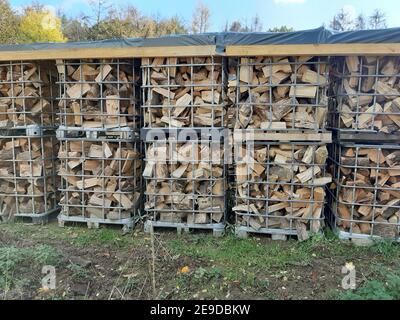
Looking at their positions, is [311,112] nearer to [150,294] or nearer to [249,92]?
[249,92]

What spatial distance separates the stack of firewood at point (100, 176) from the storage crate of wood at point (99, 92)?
28 centimetres

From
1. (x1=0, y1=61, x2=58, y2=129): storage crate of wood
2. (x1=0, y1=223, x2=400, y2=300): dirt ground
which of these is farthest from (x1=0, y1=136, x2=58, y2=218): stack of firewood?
(x1=0, y1=223, x2=400, y2=300): dirt ground

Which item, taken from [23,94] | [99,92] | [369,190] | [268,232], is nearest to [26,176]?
[23,94]

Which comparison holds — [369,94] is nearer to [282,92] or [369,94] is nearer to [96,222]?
[282,92]

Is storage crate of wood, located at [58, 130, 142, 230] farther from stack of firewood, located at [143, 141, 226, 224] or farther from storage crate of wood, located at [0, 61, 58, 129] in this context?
storage crate of wood, located at [0, 61, 58, 129]

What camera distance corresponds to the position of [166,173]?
4215mm

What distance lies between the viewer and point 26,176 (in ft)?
15.1

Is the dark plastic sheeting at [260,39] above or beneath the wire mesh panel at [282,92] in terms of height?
above

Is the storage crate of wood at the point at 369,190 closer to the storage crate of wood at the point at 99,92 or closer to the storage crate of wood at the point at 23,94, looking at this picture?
the storage crate of wood at the point at 99,92

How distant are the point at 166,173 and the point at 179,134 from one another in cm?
53

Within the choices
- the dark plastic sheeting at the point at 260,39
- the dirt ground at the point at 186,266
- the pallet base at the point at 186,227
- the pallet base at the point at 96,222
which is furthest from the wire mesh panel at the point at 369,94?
the pallet base at the point at 96,222

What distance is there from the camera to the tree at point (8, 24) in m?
11.3

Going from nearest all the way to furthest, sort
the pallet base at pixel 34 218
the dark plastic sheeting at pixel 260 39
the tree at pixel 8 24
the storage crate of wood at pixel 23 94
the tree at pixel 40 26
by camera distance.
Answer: the dark plastic sheeting at pixel 260 39 → the storage crate of wood at pixel 23 94 → the pallet base at pixel 34 218 → the tree at pixel 8 24 → the tree at pixel 40 26
